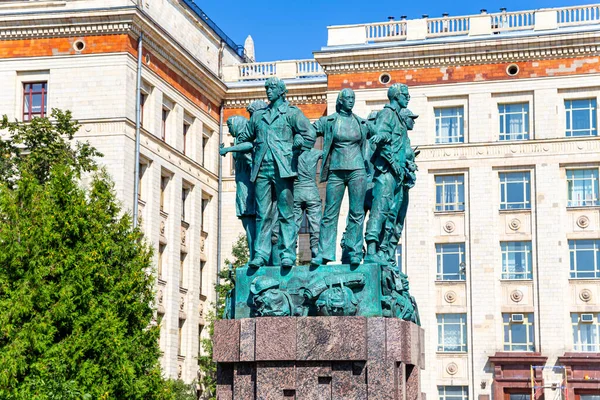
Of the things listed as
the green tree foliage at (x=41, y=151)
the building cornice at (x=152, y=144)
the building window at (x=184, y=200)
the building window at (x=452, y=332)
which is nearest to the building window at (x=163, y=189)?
the building cornice at (x=152, y=144)

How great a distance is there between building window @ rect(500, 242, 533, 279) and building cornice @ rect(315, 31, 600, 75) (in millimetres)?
8105

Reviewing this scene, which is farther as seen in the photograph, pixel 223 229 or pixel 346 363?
pixel 223 229

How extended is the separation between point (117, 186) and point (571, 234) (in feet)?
63.1

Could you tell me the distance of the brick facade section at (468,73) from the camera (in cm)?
5284

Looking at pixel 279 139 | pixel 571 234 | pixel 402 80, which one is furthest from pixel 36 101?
pixel 279 139

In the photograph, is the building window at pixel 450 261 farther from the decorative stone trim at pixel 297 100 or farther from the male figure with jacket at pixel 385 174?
the male figure with jacket at pixel 385 174

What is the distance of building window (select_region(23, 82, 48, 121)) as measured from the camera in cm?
4928

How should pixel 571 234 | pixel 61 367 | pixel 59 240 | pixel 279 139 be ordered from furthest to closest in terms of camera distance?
pixel 571 234, pixel 59 240, pixel 61 367, pixel 279 139

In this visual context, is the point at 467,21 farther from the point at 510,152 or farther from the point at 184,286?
the point at 184,286

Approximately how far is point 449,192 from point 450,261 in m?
3.07

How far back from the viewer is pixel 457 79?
53938 millimetres

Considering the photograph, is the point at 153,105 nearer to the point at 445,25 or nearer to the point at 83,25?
the point at 83,25

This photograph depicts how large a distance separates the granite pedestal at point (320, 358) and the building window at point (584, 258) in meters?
35.9

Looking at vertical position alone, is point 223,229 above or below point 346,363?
above
